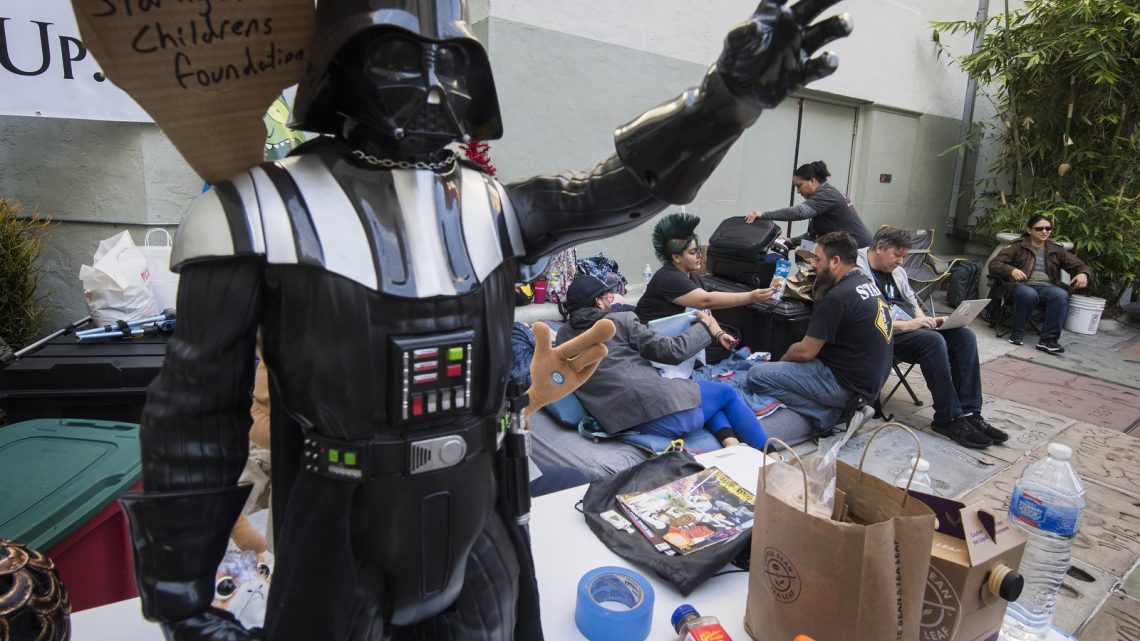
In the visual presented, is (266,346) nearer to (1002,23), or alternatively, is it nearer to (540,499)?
(540,499)

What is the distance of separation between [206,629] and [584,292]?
2477 mm

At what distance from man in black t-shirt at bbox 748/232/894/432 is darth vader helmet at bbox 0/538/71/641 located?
11.2 feet

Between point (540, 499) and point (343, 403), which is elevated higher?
point (343, 403)

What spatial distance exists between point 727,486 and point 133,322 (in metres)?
2.76

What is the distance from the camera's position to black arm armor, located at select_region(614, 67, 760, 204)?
905 millimetres

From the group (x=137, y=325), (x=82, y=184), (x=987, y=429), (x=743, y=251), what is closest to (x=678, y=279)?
(x=743, y=251)

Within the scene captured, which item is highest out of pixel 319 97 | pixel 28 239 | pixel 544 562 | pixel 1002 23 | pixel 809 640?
pixel 1002 23

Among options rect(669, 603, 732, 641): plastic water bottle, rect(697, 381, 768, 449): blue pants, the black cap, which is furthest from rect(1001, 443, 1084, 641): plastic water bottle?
the black cap

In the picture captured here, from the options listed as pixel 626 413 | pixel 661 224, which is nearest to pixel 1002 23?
pixel 661 224

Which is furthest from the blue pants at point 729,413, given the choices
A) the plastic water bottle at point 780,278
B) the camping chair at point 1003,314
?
the camping chair at point 1003,314

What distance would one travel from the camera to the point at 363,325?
2.87 feet

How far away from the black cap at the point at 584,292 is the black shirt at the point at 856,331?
4.48 feet

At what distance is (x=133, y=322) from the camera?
290 centimetres

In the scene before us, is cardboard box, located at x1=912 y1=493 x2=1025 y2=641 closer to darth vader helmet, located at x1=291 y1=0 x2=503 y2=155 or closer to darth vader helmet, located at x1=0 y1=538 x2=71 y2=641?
darth vader helmet, located at x1=291 y1=0 x2=503 y2=155
